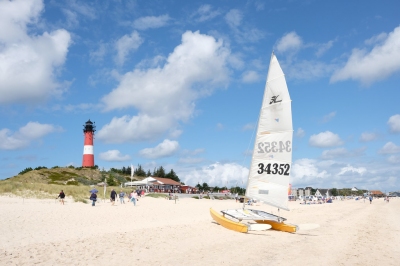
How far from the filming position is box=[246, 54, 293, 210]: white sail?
1558cm

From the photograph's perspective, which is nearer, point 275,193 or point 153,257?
point 153,257

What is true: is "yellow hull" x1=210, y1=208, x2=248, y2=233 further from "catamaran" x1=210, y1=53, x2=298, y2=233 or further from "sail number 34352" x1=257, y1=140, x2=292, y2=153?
"sail number 34352" x1=257, y1=140, x2=292, y2=153

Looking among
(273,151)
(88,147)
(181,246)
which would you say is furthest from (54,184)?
(181,246)

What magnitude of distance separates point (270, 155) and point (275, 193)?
68.7 inches

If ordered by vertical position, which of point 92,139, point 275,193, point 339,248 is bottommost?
point 339,248

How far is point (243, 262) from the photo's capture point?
10023 mm

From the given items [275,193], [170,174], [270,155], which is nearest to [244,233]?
[275,193]

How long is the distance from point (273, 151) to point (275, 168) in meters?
0.79

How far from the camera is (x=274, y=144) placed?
1578 cm

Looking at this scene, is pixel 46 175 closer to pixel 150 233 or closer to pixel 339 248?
pixel 150 233

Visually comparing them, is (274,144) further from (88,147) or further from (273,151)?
(88,147)

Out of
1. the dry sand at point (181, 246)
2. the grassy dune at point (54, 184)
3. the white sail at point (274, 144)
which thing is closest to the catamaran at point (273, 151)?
the white sail at point (274, 144)

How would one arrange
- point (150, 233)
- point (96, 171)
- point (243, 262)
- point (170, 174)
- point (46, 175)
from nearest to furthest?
point (243, 262), point (150, 233), point (46, 175), point (96, 171), point (170, 174)

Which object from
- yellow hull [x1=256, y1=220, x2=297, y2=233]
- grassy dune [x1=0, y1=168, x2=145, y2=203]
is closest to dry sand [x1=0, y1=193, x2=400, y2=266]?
yellow hull [x1=256, y1=220, x2=297, y2=233]
